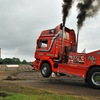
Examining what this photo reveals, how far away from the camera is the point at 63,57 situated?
8.62 metres

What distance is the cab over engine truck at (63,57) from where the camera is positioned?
6.58m

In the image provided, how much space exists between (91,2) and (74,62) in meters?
4.98

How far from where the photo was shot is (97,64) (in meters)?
6.45

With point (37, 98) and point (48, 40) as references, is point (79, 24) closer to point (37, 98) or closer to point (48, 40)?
point (48, 40)

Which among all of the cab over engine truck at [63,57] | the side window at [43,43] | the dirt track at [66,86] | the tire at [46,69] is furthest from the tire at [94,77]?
the side window at [43,43]

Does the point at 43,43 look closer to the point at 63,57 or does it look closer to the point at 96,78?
the point at 63,57

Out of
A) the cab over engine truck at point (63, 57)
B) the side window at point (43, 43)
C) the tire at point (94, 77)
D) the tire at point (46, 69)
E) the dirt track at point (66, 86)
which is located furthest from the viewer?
the side window at point (43, 43)

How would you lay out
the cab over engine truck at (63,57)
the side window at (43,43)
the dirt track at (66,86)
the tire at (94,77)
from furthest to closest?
1. the side window at (43,43)
2. the cab over engine truck at (63,57)
3. the tire at (94,77)
4. the dirt track at (66,86)

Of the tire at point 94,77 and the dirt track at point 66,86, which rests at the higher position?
the tire at point 94,77

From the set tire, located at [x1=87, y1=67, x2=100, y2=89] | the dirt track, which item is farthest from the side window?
tire, located at [x1=87, y1=67, x2=100, y2=89]

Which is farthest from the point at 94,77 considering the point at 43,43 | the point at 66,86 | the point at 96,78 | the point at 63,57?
the point at 43,43

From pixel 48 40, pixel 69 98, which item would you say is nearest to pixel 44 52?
pixel 48 40

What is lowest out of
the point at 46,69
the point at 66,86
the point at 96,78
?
the point at 66,86

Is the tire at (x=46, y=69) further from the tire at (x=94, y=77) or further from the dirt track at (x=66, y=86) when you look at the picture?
the tire at (x=94, y=77)
